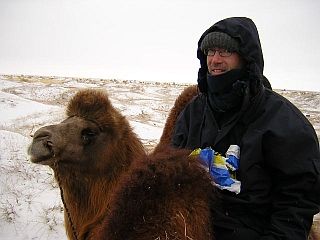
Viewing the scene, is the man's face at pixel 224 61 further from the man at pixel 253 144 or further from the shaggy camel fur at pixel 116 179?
the shaggy camel fur at pixel 116 179

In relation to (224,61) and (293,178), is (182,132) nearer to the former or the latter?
(224,61)

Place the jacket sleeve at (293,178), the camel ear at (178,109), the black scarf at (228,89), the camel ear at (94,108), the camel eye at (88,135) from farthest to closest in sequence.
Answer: the camel ear at (178,109)
the camel ear at (94,108)
the camel eye at (88,135)
the black scarf at (228,89)
the jacket sleeve at (293,178)

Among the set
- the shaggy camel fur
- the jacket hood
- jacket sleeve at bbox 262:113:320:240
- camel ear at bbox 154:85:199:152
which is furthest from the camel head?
jacket sleeve at bbox 262:113:320:240

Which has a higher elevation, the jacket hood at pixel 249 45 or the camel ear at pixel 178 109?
the jacket hood at pixel 249 45

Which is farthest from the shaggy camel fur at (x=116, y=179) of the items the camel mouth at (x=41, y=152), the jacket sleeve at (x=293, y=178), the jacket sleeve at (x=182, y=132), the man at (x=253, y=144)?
the jacket sleeve at (x=293, y=178)

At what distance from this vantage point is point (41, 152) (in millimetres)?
2953

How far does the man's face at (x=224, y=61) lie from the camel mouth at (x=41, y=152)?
149 cm

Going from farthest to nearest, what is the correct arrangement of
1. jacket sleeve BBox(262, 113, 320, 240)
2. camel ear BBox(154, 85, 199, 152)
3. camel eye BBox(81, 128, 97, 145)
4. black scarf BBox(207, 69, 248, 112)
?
camel ear BBox(154, 85, 199, 152) → camel eye BBox(81, 128, 97, 145) → black scarf BBox(207, 69, 248, 112) → jacket sleeve BBox(262, 113, 320, 240)

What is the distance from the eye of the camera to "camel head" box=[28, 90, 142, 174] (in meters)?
3.05

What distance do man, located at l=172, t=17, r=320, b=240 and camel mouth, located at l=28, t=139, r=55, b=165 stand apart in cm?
126

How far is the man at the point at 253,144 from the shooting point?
84.0 inches

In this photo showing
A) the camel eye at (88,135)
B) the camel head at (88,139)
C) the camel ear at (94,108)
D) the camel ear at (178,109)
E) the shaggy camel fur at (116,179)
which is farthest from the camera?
the camel ear at (178,109)

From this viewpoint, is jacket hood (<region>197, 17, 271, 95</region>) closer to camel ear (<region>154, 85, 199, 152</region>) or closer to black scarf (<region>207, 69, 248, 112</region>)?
black scarf (<region>207, 69, 248, 112</region>)

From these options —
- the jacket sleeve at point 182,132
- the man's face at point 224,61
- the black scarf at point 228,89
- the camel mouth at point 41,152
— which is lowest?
the camel mouth at point 41,152
